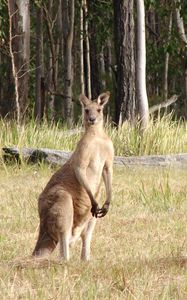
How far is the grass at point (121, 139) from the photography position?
507 inches

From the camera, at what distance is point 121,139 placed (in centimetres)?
1305

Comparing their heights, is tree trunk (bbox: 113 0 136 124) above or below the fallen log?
above

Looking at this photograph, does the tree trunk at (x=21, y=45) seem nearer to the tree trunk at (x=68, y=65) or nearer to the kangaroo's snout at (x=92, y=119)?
the tree trunk at (x=68, y=65)

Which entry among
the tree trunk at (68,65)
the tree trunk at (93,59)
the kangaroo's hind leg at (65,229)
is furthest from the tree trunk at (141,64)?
the kangaroo's hind leg at (65,229)

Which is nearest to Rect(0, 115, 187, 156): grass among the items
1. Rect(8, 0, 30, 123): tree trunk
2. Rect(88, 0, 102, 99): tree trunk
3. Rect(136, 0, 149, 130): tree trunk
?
Rect(136, 0, 149, 130): tree trunk

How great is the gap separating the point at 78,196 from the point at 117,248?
0.84 meters

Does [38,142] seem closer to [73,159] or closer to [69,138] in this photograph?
[69,138]

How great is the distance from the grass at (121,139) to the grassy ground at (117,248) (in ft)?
6.14

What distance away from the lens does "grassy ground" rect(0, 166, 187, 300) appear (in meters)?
4.95

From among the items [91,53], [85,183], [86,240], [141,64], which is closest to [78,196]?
[85,183]

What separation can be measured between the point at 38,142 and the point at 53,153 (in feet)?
3.63

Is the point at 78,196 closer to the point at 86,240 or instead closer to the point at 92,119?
the point at 86,240

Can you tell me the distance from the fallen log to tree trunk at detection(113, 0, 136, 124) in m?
2.35

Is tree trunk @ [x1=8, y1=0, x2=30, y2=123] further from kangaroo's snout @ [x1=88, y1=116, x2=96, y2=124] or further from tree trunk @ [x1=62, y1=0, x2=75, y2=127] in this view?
kangaroo's snout @ [x1=88, y1=116, x2=96, y2=124]
